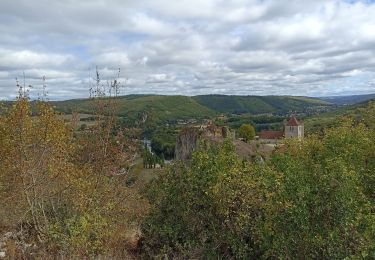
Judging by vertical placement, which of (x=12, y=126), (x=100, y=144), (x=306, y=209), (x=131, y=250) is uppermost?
(x=12, y=126)

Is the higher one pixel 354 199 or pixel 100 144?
pixel 100 144

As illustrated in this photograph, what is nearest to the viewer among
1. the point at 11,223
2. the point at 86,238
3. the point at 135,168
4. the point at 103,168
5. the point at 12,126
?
the point at 86,238

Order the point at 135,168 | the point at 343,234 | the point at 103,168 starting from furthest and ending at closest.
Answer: the point at 135,168 < the point at 103,168 < the point at 343,234

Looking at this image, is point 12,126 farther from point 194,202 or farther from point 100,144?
point 194,202

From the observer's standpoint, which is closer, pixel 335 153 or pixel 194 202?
pixel 194 202

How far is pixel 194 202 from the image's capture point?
34.7ft

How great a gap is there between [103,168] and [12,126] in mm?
2835

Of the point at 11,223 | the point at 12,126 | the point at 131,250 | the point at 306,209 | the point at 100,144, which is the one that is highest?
the point at 12,126

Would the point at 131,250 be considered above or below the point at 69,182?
below

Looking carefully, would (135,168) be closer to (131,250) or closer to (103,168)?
(103,168)

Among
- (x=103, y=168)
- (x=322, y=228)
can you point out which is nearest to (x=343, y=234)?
(x=322, y=228)

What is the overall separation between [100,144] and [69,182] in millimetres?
1778

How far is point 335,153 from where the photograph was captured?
14.1 m

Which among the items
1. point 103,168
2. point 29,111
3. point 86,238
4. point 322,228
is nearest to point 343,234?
point 322,228
